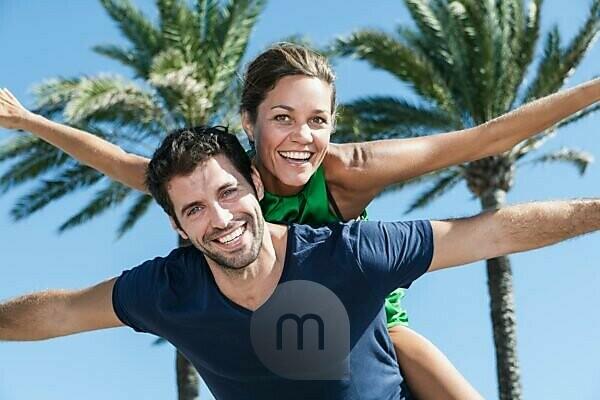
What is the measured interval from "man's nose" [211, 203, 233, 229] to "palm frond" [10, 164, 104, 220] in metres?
11.6

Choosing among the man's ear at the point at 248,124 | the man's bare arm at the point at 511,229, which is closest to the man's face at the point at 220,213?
the man's ear at the point at 248,124

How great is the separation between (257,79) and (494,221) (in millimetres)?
1256

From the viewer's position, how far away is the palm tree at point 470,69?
14.9m

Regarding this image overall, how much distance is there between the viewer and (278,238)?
4332 millimetres

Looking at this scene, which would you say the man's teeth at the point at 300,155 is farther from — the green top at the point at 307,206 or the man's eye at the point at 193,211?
the man's eye at the point at 193,211

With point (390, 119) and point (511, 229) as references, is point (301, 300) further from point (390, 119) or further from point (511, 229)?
point (390, 119)

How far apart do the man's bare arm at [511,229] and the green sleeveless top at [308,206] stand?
→ 61 cm

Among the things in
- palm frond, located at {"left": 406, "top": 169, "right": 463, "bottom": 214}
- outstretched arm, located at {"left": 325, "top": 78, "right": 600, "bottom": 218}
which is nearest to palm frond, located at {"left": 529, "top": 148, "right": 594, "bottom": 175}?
palm frond, located at {"left": 406, "top": 169, "right": 463, "bottom": 214}

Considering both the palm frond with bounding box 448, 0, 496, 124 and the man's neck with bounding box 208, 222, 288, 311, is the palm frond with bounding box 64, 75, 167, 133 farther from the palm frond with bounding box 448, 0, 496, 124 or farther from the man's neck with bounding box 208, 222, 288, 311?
the man's neck with bounding box 208, 222, 288, 311

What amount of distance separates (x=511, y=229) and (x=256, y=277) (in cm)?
99

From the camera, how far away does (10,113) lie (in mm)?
4980

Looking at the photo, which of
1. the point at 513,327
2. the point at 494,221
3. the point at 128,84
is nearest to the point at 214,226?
the point at 494,221

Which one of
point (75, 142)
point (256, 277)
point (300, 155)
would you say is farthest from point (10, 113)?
point (256, 277)

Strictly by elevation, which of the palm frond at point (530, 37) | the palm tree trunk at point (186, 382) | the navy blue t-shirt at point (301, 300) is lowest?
the navy blue t-shirt at point (301, 300)
